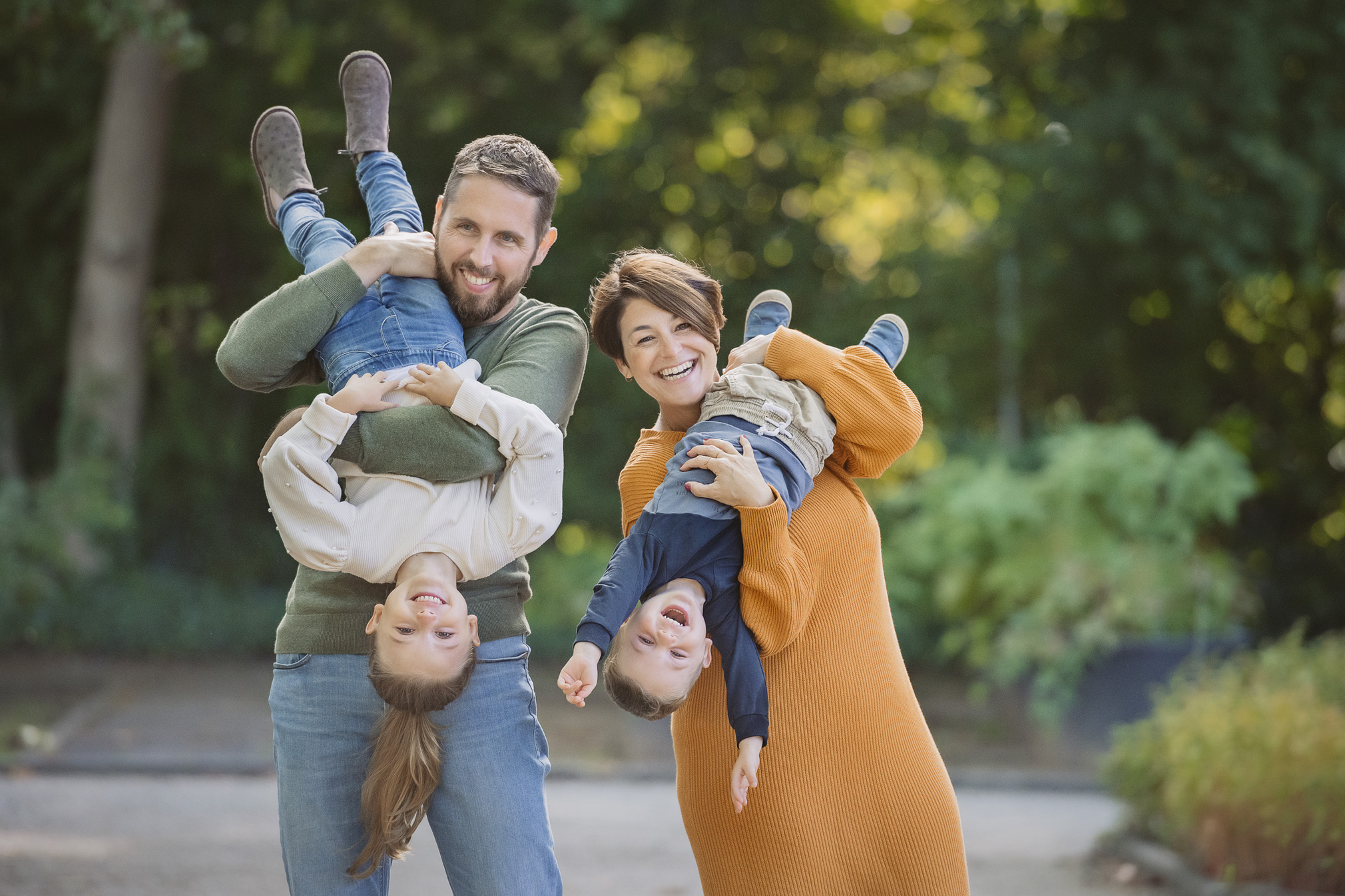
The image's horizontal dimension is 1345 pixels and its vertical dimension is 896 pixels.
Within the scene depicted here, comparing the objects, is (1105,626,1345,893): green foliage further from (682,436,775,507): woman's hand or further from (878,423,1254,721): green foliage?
(682,436,775,507): woman's hand

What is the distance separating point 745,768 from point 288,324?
1026 millimetres

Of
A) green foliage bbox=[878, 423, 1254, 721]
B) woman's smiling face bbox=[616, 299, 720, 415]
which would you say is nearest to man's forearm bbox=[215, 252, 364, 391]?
woman's smiling face bbox=[616, 299, 720, 415]

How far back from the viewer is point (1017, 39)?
914 centimetres

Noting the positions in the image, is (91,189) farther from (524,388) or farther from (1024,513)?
(524,388)

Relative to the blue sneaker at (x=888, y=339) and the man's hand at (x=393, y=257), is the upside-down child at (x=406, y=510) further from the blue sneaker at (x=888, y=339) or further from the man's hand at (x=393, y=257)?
the blue sneaker at (x=888, y=339)

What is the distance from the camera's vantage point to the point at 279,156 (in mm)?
2322

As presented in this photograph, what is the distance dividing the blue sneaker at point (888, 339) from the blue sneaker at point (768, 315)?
18cm

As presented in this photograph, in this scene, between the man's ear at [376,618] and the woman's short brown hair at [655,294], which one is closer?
the man's ear at [376,618]

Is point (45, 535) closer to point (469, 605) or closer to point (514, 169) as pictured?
point (469, 605)

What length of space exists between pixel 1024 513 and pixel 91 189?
711 centimetres

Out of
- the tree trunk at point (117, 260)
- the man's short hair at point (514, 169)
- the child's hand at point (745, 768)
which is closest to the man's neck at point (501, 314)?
the man's short hair at point (514, 169)

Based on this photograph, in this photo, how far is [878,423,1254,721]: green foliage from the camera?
289 inches

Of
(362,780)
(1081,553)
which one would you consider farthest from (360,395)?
(1081,553)

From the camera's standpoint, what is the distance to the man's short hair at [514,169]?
215 cm
